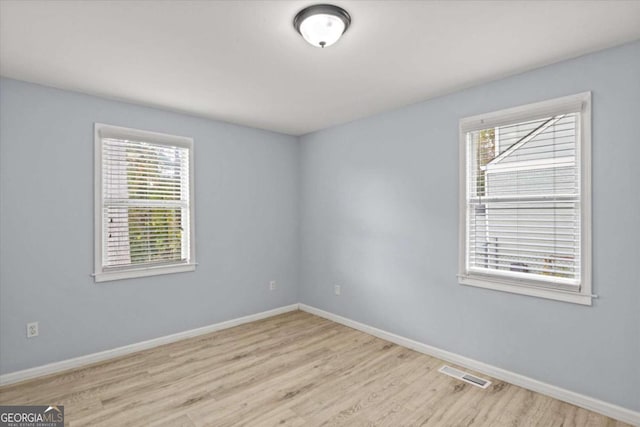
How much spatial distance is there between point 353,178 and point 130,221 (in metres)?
2.46

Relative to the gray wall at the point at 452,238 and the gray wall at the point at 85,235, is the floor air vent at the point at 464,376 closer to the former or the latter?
the gray wall at the point at 452,238

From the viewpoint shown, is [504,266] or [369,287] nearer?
[504,266]

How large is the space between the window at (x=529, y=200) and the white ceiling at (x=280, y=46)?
0.43 meters

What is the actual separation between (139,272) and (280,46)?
8.49 ft

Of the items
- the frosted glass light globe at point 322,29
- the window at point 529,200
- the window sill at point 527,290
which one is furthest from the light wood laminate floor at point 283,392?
the frosted glass light globe at point 322,29

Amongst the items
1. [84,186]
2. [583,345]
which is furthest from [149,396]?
[583,345]

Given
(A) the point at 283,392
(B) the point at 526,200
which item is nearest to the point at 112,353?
(A) the point at 283,392

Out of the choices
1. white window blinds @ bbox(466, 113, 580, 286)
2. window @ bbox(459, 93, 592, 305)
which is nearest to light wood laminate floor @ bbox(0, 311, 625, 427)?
window @ bbox(459, 93, 592, 305)

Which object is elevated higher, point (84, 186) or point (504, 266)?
point (84, 186)

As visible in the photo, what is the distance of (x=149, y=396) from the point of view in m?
2.53

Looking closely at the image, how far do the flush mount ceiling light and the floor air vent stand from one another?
2754 mm

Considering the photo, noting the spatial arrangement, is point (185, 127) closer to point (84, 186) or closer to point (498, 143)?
point (84, 186)

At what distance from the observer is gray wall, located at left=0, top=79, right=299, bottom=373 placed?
275cm

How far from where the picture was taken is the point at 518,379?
2654 mm
